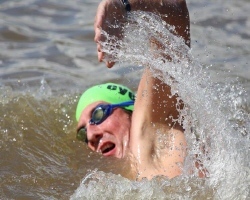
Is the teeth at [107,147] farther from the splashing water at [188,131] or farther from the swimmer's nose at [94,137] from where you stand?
the splashing water at [188,131]

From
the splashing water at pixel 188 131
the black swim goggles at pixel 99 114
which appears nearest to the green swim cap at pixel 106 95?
the black swim goggles at pixel 99 114

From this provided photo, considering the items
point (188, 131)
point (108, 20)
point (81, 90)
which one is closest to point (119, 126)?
point (188, 131)

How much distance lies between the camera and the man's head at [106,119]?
16.5 feet

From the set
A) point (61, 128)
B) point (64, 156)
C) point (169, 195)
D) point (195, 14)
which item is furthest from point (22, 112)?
point (195, 14)

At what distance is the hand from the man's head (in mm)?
1066

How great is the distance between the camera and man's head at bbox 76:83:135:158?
198 inches

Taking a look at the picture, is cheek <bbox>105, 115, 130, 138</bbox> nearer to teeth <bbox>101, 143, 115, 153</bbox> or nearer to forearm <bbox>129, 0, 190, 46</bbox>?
teeth <bbox>101, 143, 115, 153</bbox>

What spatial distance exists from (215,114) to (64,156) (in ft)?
4.24

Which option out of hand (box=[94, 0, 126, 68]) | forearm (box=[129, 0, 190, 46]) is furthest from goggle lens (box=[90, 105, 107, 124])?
hand (box=[94, 0, 126, 68])

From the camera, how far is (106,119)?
5.18 metres

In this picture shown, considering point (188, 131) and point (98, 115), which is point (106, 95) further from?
point (188, 131)

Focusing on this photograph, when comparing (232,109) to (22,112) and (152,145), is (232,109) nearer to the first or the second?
(152,145)

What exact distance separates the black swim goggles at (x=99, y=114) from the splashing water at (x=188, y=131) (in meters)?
0.73

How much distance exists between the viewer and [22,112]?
5.92m
